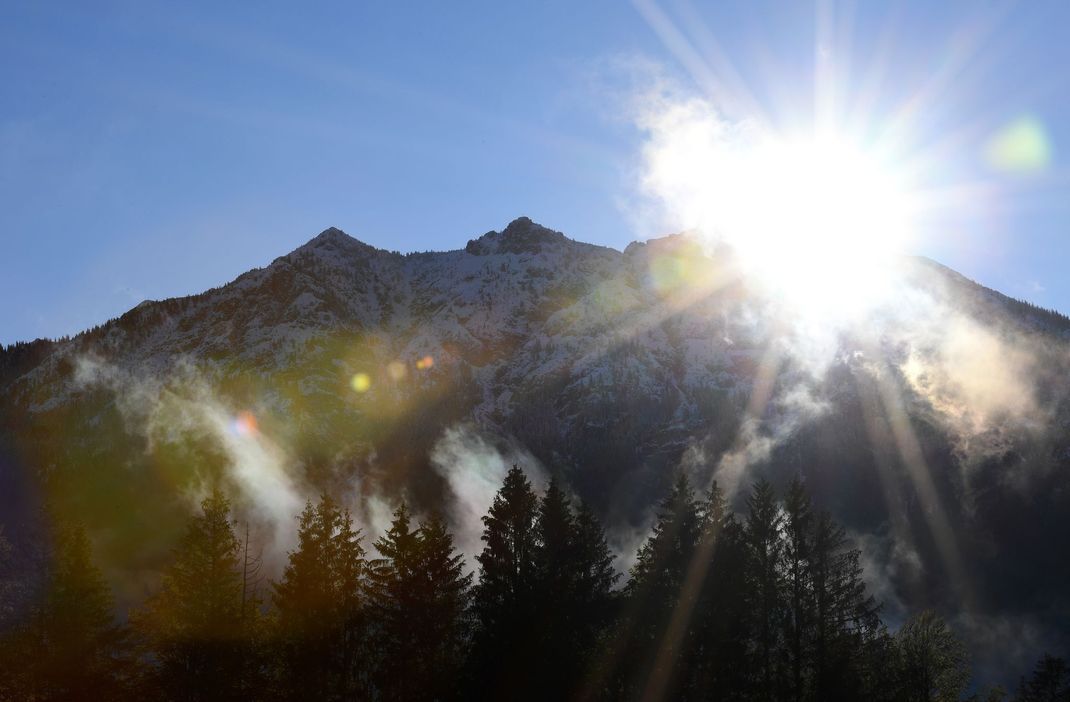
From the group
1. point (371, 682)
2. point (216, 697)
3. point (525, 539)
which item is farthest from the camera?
point (525, 539)

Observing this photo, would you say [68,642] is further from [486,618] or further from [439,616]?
[486,618]

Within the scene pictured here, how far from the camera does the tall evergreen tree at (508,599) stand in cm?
3691

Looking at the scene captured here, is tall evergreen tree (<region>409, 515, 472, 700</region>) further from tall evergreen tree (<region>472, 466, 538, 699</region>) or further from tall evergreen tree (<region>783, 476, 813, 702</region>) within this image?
tall evergreen tree (<region>783, 476, 813, 702</region>)

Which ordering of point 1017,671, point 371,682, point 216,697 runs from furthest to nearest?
point 1017,671 → point 371,682 → point 216,697

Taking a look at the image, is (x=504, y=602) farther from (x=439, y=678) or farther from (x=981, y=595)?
(x=981, y=595)

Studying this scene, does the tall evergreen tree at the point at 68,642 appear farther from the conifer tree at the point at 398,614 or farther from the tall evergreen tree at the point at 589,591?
the tall evergreen tree at the point at 589,591

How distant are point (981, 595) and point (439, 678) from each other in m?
186

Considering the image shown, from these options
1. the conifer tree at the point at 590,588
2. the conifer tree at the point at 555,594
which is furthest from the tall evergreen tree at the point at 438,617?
the conifer tree at the point at 590,588

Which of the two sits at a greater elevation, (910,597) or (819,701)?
(910,597)

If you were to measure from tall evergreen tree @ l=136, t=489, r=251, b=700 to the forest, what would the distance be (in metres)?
0.06

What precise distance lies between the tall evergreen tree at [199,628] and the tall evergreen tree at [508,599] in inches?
377

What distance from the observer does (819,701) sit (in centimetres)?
4041

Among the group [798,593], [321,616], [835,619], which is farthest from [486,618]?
[835,619]

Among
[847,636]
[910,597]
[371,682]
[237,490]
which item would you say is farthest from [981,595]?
[371,682]
